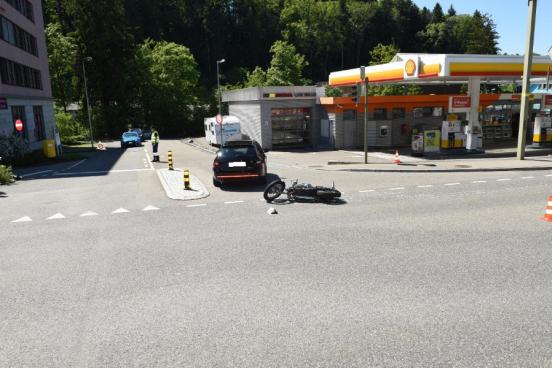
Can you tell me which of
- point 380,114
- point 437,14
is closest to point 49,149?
point 380,114

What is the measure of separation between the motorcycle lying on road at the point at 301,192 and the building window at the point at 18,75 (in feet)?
86.0

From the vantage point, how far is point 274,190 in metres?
13.6

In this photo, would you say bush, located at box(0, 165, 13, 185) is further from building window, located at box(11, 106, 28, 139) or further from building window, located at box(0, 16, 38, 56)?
building window, located at box(0, 16, 38, 56)

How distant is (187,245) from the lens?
9.35 metres

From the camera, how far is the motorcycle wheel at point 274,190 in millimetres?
13401

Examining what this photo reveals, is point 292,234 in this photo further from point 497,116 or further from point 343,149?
point 497,116

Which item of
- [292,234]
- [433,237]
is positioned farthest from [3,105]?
[433,237]

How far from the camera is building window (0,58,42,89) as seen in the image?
32188mm

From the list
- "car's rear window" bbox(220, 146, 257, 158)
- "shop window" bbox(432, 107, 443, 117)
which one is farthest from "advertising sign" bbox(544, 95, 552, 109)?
"car's rear window" bbox(220, 146, 257, 158)

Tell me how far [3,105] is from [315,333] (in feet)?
99.4

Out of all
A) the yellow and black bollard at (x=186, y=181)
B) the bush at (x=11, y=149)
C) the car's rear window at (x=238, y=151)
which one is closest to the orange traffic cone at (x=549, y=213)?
the car's rear window at (x=238, y=151)

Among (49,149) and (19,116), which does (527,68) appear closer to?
(49,149)

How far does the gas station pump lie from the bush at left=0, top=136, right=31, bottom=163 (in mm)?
29643

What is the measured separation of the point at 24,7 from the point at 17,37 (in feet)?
16.5
